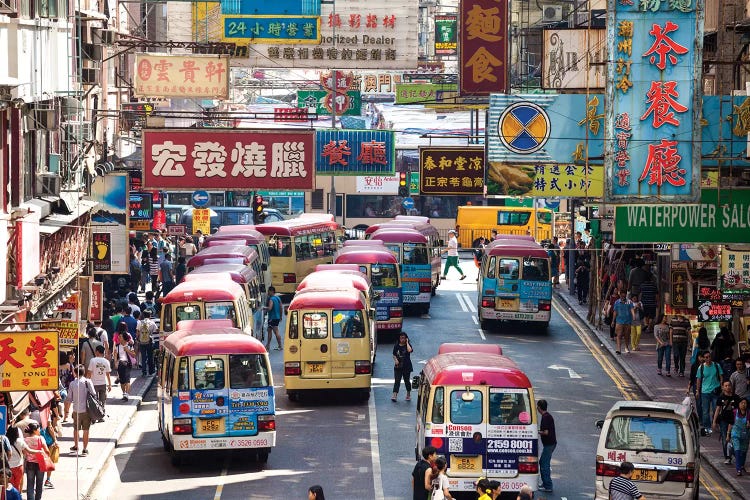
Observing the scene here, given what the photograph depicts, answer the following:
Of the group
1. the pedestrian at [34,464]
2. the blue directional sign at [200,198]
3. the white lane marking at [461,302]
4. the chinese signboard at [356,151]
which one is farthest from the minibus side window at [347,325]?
the blue directional sign at [200,198]

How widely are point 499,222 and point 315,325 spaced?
36568 millimetres

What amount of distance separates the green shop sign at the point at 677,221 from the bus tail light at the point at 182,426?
7.93 meters

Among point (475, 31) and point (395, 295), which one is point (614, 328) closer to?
point (395, 295)

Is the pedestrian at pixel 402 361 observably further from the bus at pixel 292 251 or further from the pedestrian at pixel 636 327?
the bus at pixel 292 251

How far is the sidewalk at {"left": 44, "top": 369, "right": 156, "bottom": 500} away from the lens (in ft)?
76.0

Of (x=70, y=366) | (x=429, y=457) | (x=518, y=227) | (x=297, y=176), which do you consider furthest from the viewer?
(x=518, y=227)

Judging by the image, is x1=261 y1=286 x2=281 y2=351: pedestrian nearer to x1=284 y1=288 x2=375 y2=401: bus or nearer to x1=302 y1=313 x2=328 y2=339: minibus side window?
x1=284 y1=288 x2=375 y2=401: bus

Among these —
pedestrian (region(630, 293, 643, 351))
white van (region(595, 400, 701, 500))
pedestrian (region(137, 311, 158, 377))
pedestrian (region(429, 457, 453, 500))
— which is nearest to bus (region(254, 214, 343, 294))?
pedestrian (region(137, 311, 158, 377))

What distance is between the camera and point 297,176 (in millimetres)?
33781

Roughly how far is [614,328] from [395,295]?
5.95 metres

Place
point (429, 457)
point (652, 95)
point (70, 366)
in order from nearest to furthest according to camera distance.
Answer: point (429, 457)
point (652, 95)
point (70, 366)

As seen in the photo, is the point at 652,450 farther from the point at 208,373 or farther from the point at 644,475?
the point at 208,373

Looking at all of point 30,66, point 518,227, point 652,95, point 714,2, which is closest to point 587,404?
point 652,95

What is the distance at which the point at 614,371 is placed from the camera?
36125 mm
